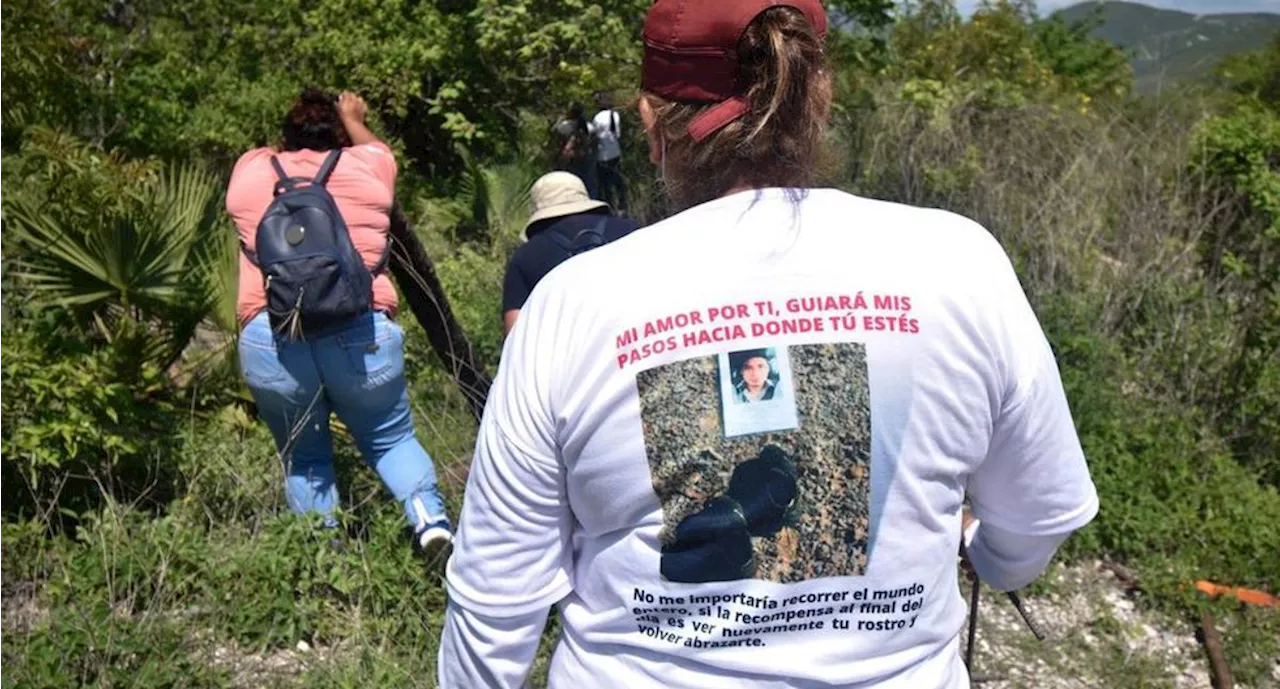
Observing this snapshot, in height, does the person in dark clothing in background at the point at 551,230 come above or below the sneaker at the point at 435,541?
above

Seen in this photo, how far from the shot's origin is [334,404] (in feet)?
13.1

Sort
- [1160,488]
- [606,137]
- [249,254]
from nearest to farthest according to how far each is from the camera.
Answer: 1. [249,254]
2. [1160,488]
3. [606,137]

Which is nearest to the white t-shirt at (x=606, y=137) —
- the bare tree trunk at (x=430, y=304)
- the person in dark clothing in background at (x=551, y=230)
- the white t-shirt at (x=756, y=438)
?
the bare tree trunk at (x=430, y=304)

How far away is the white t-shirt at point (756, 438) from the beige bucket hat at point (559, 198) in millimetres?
2782

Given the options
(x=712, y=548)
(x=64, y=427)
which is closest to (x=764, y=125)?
(x=712, y=548)

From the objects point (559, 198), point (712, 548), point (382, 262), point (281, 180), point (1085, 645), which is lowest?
point (1085, 645)

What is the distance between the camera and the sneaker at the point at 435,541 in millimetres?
3832

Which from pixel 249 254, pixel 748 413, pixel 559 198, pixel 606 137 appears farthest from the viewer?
pixel 606 137

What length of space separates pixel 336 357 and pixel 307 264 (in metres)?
0.35

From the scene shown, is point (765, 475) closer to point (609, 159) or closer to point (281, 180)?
point (281, 180)

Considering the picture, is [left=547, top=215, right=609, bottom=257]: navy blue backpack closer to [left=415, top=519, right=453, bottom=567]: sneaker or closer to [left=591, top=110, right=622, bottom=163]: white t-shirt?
[left=415, top=519, right=453, bottom=567]: sneaker

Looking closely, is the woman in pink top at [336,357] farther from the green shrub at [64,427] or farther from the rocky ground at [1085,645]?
the rocky ground at [1085,645]

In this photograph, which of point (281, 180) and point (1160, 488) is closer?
point (281, 180)

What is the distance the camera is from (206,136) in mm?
7902
